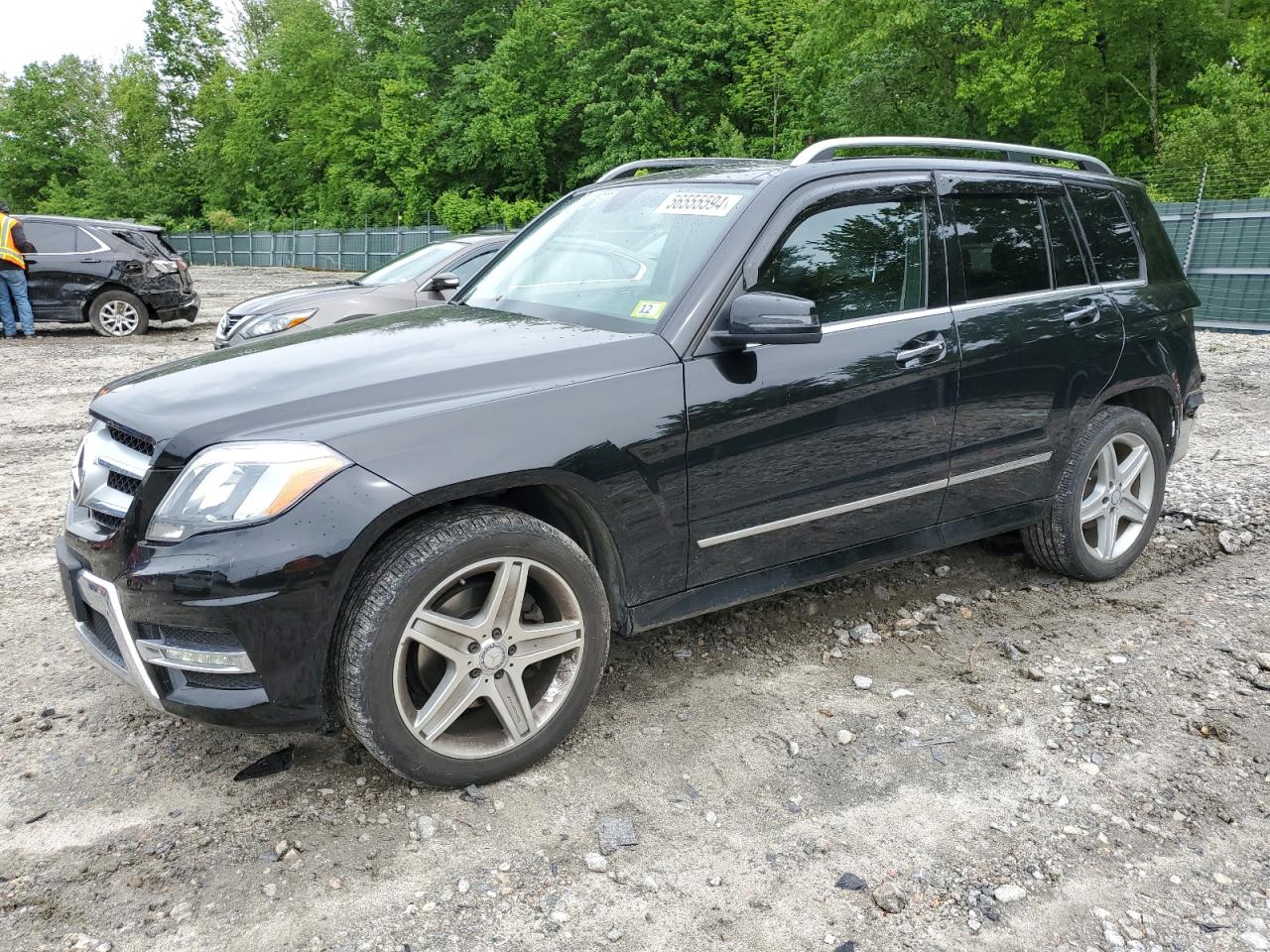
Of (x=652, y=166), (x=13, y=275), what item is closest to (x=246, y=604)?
(x=652, y=166)

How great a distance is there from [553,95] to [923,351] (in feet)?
150

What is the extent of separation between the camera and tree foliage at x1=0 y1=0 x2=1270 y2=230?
32.2m

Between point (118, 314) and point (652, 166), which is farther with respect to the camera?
point (118, 314)

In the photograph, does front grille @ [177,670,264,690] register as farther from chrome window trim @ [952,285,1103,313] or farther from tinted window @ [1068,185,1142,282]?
tinted window @ [1068,185,1142,282]

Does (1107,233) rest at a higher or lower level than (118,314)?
higher

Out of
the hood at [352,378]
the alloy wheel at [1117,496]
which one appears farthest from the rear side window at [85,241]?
the alloy wheel at [1117,496]

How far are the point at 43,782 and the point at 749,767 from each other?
219 cm

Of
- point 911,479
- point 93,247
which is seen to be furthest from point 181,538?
point 93,247

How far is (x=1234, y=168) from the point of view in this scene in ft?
60.6

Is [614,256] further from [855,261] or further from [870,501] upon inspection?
[870,501]

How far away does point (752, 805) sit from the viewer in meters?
2.93

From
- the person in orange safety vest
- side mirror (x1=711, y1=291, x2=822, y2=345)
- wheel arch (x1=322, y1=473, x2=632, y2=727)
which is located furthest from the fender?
the person in orange safety vest

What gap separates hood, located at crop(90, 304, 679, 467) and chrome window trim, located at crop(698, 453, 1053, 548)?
62 cm

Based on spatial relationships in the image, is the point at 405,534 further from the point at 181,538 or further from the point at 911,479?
the point at 911,479
